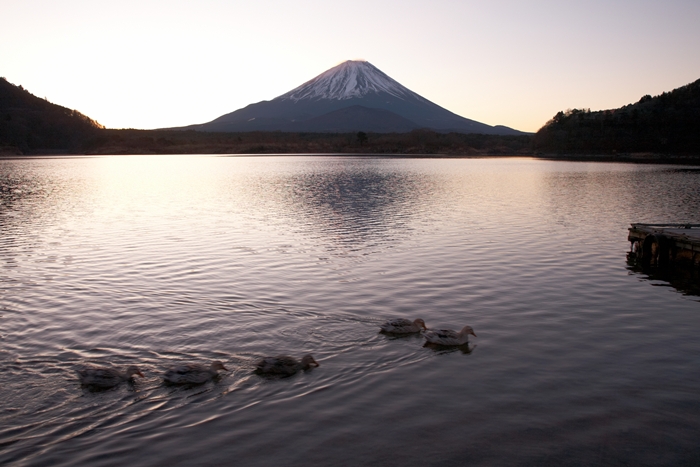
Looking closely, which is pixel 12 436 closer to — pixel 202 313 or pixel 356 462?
pixel 356 462

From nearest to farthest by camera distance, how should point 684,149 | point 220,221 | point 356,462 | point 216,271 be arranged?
point 356,462
point 216,271
point 220,221
point 684,149

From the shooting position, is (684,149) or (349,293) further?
(684,149)

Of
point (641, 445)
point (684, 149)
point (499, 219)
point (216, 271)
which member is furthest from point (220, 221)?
point (684, 149)

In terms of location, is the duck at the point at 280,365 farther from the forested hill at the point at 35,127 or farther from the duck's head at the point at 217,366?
the forested hill at the point at 35,127

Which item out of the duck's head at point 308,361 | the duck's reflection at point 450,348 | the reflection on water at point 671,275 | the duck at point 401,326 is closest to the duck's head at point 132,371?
the duck's head at point 308,361

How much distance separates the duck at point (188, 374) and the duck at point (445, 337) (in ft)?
15.5

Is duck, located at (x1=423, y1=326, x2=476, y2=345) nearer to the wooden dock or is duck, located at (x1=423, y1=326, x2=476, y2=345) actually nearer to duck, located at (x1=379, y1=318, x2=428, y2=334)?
duck, located at (x1=379, y1=318, x2=428, y2=334)

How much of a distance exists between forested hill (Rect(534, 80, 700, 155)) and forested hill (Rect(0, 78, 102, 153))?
470 ft

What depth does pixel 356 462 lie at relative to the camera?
809cm

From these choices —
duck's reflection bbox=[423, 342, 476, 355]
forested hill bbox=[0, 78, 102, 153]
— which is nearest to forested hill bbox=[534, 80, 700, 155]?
duck's reflection bbox=[423, 342, 476, 355]

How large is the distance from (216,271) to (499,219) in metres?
19.3

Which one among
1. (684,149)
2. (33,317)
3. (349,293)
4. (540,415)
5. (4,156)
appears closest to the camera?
(540,415)

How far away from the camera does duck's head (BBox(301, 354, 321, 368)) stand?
11.2 meters

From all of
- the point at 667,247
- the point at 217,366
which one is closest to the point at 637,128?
the point at 667,247
